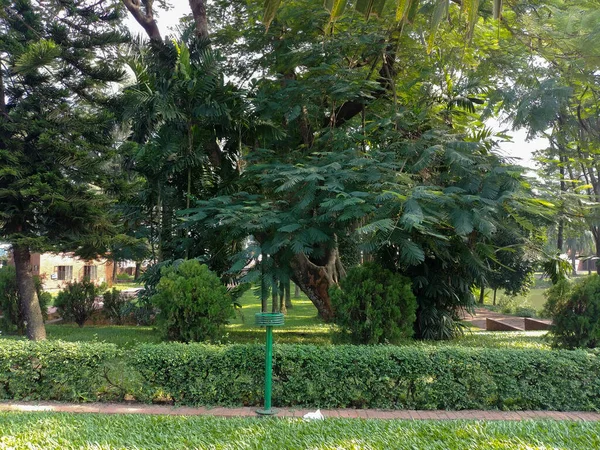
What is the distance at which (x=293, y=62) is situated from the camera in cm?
1000

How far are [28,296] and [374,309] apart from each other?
583 cm

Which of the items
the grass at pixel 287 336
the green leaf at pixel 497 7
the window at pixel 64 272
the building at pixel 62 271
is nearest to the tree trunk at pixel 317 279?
the grass at pixel 287 336

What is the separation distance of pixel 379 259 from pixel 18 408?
5.94 metres

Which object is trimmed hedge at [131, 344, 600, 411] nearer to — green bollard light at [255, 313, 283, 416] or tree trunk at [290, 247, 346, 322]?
green bollard light at [255, 313, 283, 416]

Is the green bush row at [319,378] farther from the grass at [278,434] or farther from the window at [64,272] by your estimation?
the window at [64,272]

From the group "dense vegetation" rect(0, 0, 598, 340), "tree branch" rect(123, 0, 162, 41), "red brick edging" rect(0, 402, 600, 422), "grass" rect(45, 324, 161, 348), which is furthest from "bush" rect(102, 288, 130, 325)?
"red brick edging" rect(0, 402, 600, 422)

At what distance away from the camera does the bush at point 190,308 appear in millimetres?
7488

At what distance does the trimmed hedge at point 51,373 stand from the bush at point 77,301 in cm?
826

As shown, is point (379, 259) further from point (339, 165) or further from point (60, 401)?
point (60, 401)

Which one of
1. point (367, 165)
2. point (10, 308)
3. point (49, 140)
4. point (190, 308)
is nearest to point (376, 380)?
point (190, 308)

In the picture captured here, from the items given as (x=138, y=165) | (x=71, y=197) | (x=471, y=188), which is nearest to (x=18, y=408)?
(x=71, y=197)

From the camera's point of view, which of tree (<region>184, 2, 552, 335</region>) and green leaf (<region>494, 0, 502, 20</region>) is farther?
tree (<region>184, 2, 552, 335</region>)

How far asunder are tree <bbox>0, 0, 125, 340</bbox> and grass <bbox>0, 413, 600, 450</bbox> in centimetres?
452

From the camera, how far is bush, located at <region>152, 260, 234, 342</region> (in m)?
7.49
